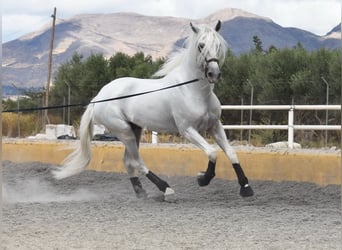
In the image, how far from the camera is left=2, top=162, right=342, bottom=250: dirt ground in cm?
475

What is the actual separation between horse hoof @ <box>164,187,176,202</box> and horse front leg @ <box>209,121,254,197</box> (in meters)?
0.81

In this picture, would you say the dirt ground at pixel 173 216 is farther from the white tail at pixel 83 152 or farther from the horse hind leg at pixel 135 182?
the white tail at pixel 83 152

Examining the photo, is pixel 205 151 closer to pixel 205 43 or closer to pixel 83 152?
pixel 205 43

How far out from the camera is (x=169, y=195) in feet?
26.6

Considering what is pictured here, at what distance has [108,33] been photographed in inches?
1324

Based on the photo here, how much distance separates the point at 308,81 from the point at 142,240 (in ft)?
45.8

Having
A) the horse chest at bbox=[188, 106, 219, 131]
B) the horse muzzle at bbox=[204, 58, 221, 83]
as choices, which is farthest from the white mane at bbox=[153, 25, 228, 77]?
the horse chest at bbox=[188, 106, 219, 131]

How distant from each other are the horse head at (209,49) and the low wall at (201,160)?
6.58 ft

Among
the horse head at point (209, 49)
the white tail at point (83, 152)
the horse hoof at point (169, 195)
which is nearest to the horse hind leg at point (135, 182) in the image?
the horse hoof at point (169, 195)

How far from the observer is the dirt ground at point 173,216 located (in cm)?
475

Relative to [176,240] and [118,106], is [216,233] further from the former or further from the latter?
[118,106]

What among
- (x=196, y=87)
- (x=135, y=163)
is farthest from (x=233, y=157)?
(x=135, y=163)

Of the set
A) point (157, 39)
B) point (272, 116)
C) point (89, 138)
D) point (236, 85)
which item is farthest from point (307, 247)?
point (157, 39)

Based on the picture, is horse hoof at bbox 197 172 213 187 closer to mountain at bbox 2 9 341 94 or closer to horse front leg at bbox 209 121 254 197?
horse front leg at bbox 209 121 254 197
